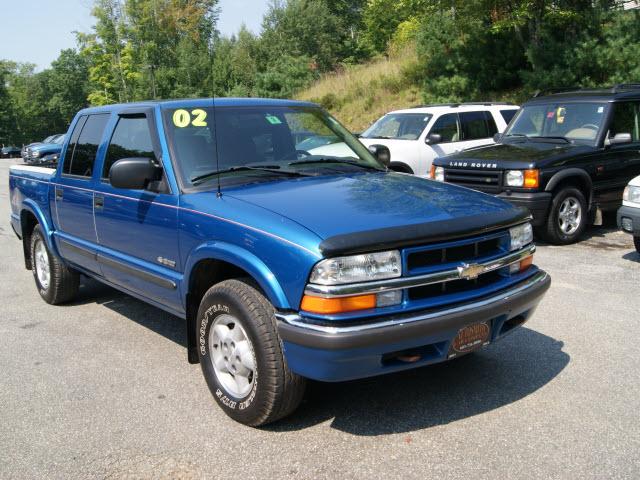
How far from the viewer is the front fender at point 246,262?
3.26 m

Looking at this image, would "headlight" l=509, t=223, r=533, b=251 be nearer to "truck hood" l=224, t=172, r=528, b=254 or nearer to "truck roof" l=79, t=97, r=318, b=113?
"truck hood" l=224, t=172, r=528, b=254

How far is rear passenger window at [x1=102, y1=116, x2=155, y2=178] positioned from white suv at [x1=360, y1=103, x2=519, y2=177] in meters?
7.06

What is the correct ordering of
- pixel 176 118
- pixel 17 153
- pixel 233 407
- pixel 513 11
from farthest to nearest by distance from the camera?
pixel 17 153, pixel 513 11, pixel 176 118, pixel 233 407

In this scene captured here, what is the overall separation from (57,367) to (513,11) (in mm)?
16588

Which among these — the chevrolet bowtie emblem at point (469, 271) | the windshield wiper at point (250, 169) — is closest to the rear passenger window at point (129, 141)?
the windshield wiper at point (250, 169)

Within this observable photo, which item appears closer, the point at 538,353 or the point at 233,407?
the point at 233,407

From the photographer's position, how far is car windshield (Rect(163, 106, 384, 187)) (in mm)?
4203

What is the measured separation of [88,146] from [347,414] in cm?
330

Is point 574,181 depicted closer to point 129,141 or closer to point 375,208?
point 375,208

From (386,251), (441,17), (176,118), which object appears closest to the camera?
(386,251)

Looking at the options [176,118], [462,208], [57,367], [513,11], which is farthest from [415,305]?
[513,11]

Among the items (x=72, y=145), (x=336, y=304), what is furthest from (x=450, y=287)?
(x=72, y=145)

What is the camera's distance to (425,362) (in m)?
3.34

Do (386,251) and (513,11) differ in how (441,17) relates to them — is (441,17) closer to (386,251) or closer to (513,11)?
(513,11)
